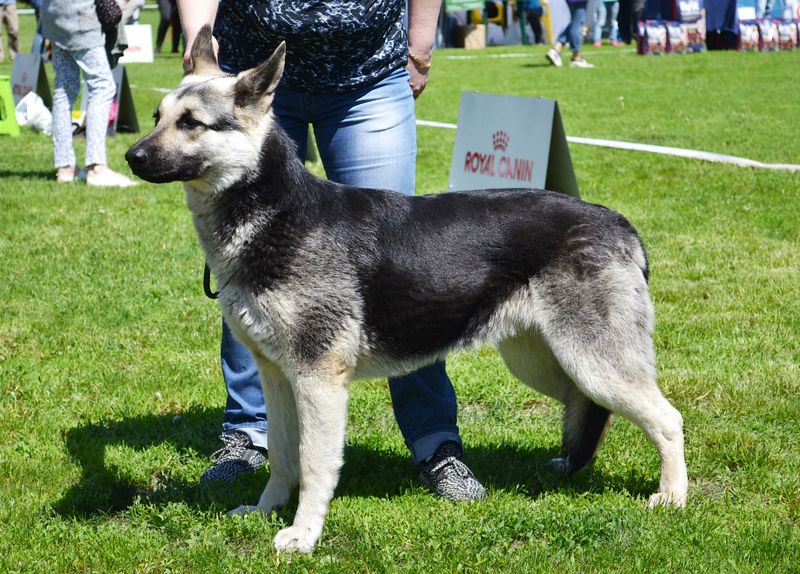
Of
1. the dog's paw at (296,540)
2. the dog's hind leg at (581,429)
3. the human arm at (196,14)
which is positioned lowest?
the dog's paw at (296,540)

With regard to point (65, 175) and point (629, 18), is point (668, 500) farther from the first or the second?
point (629, 18)

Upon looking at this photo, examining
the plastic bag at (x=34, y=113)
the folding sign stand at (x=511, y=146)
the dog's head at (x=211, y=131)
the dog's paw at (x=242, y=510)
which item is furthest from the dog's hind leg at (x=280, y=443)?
the plastic bag at (x=34, y=113)

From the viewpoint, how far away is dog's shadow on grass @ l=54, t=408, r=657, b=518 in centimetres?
385

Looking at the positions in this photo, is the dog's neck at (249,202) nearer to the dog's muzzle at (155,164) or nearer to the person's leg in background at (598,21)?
the dog's muzzle at (155,164)

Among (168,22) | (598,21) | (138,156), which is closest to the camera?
(138,156)

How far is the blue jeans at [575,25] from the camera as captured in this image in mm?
20734

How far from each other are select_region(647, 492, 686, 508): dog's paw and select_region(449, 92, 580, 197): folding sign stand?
124 inches

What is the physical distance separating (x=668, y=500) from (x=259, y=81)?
85.2 inches

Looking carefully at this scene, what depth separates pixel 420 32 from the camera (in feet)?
13.4

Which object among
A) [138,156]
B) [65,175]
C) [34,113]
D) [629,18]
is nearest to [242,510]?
[138,156]

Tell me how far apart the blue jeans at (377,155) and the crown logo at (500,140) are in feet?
10.6

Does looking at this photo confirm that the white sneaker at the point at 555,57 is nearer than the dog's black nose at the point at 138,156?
No

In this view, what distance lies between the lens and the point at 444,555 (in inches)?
130

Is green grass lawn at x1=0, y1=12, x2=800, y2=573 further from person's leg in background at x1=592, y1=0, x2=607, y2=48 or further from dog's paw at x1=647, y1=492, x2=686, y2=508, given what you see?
person's leg in background at x1=592, y1=0, x2=607, y2=48
